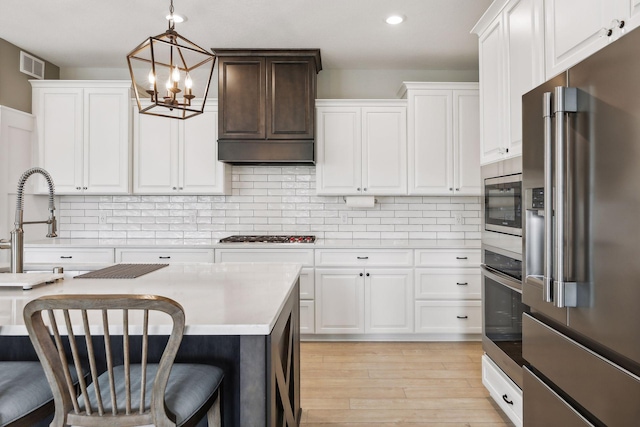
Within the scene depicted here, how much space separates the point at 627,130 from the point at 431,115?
9.64ft

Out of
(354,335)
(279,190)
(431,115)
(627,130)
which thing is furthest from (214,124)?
(627,130)

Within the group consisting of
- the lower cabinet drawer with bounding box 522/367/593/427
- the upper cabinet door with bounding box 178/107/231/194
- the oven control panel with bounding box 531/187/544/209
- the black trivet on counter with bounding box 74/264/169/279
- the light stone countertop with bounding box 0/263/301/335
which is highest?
the upper cabinet door with bounding box 178/107/231/194

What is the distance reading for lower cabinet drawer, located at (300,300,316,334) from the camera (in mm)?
3723

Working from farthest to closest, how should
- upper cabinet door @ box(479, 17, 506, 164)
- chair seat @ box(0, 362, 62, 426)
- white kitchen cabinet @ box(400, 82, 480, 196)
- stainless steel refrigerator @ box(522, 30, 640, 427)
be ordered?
white kitchen cabinet @ box(400, 82, 480, 196)
upper cabinet door @ box(479, 17, 506, 164)
chair seat @ box(0, 362, 62, 426)
stainless steel refrigerator @ box(522, 30, 640, 427)

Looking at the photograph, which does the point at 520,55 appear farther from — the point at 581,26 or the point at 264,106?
the point at 264,106

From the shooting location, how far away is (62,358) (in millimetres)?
1120

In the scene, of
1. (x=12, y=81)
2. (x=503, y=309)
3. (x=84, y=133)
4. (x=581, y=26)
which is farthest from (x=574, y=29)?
(x=12, y=81)

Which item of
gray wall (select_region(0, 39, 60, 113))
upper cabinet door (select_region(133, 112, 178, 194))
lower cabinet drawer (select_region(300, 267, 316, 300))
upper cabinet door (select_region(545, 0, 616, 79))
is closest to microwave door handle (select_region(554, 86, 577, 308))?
upper cabinet door (select_region(545, 0, 616, 79))

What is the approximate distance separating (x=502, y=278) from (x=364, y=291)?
65.1 inches

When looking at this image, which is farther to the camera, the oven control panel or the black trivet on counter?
the black trivet on counter

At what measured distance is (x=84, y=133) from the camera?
3934mm

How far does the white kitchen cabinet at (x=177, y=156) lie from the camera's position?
3.96m

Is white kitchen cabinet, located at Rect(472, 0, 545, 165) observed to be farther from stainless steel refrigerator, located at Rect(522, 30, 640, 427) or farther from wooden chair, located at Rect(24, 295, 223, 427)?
wooden chair, located at Rect(24, 295, 223, 427)

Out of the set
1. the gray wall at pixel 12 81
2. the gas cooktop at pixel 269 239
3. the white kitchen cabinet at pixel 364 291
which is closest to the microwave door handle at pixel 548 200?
the white kitchen cabinet at pixel 364 291
